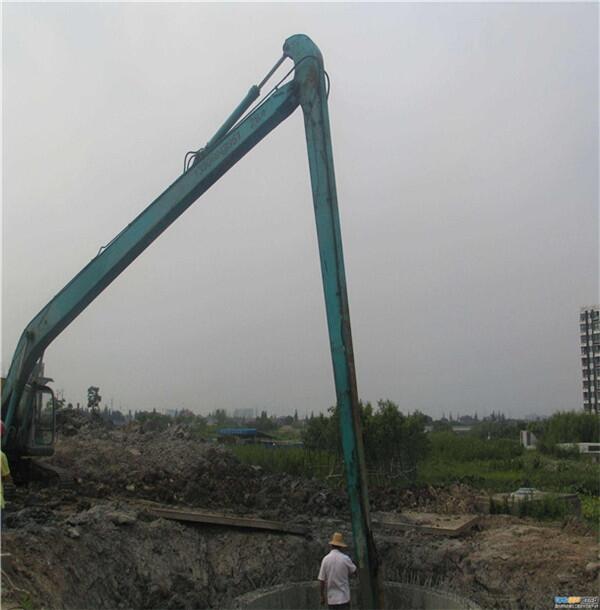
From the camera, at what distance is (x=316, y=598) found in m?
8.92

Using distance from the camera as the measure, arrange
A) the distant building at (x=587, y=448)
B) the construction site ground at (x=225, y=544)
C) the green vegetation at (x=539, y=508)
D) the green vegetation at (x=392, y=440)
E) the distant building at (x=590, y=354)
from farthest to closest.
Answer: the distant building at (x=590, y=354)
the distant building at (x=587, y=448)
the green vegetation at (x=392, y=440)
the green vegetation at (x=539, y=508)
the construction site ground at (x=225, y=544)

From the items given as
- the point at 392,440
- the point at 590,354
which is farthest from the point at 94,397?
the point at 590,354

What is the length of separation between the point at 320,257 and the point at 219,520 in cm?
514

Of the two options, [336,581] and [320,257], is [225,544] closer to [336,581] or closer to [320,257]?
[336,581]

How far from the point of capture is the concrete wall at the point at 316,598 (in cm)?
813

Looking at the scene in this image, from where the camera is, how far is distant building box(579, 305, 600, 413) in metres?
50.8

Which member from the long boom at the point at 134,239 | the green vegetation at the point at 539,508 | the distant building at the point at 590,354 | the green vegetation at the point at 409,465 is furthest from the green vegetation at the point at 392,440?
the distant building at the point at 590,354

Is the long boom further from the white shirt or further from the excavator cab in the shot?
the white shirt

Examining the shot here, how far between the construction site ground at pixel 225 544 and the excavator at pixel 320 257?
4.74 feet

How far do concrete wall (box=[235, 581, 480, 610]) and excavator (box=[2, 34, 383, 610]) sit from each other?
180 centimetres

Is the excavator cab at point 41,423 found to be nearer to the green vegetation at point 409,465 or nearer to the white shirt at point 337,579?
the white shirt at point 337,579

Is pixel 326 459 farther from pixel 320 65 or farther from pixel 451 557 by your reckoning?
pixel 320 65

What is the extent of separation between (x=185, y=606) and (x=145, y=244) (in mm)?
4838

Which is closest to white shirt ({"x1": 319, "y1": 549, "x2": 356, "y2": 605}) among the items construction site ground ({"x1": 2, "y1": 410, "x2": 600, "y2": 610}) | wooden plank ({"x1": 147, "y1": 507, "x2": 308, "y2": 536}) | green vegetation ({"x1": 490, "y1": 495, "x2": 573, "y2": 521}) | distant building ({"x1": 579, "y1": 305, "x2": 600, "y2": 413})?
construction site ground ({"x1": 2, "y1": 410, "x2": 600, "y2": 610})
